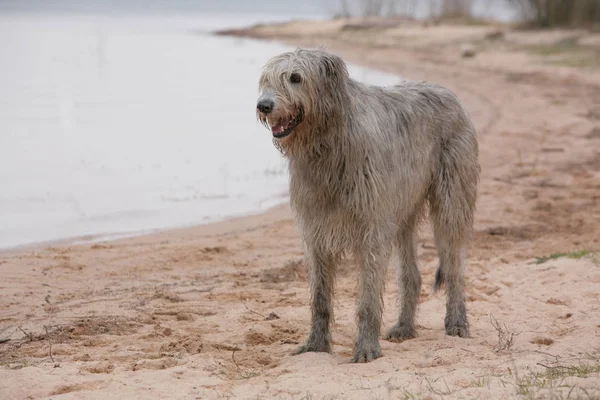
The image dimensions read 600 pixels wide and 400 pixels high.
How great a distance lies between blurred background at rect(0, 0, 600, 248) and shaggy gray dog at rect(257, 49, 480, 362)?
4.60 metres

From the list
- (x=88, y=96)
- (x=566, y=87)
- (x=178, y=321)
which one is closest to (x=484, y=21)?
(x=566, y=87)

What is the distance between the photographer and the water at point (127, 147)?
1132 centimetres

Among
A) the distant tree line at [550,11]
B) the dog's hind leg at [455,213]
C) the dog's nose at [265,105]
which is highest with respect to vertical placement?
the dog's nose at [265,105]

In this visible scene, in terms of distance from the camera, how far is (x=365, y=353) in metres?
6.05

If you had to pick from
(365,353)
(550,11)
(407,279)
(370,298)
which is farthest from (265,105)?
(550,11)

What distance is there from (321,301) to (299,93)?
5.09ft

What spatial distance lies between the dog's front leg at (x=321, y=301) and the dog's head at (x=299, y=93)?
93 cm

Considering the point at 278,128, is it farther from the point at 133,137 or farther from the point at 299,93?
the point at 133,137

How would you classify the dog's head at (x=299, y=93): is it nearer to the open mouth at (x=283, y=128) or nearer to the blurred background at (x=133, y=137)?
the open mouth at (x=283, y=128)

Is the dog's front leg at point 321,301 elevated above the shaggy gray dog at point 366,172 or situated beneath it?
situated beneath

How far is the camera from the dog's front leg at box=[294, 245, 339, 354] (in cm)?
624

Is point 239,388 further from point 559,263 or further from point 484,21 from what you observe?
point 484,21

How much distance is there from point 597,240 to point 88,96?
16.4m

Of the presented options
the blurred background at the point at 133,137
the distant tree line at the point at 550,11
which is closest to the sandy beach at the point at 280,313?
the blurred background at the point at 133,137
